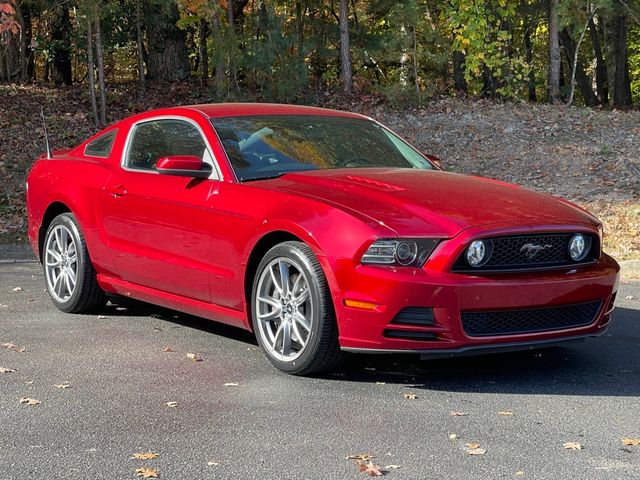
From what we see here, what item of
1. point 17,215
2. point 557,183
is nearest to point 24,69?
point 17,215

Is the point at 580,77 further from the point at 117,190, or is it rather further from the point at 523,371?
the point at 523,371

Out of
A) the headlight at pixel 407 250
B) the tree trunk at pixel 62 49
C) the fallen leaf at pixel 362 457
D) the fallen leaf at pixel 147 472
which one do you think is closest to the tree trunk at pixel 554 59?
the tree trunk at pixel 62 49

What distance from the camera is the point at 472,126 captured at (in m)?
19.9

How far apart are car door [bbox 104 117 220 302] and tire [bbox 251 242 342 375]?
22.8 inches

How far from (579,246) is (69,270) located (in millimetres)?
4041

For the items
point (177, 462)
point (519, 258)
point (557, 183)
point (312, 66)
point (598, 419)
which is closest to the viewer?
point (177, 462)

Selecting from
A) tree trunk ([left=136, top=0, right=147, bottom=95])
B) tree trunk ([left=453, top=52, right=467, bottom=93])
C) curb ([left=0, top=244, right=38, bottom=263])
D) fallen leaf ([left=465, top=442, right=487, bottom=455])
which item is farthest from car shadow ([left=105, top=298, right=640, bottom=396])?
tree trunk ([left=453, top=52, right=467, bottom=93])

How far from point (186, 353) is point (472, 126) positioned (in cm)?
1396

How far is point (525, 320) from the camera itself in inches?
228

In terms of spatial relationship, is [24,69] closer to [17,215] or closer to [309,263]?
[17,215]

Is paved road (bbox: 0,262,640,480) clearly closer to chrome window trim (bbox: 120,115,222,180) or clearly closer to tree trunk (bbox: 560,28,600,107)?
chrome window trim (bbox: 120,115,222,180)

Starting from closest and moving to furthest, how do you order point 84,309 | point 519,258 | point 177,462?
1. point 177,462
2. point 519,258
3. point 84,309

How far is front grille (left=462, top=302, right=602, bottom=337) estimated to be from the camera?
568 cm

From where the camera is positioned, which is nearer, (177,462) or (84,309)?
(177,462)
